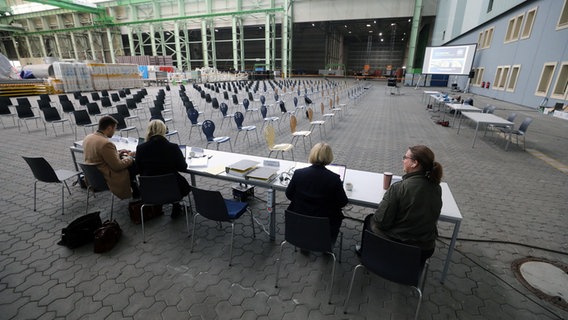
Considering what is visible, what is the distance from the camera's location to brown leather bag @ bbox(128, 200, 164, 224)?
11.4 ft

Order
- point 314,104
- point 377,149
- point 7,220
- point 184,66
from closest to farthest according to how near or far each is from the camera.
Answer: point 7,220, point 377,149, point 314,104, point 184,66

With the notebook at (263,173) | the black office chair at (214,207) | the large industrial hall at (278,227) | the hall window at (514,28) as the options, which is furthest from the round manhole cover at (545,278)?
the hall window at (514,28)

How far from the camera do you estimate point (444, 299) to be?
2.44m

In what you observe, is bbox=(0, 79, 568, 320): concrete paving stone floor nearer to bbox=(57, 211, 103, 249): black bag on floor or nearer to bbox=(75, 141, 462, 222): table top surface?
bbox=(57, 211, 103, 249): black bag on floor

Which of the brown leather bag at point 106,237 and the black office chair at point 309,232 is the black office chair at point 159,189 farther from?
the black office chair at point 309,232

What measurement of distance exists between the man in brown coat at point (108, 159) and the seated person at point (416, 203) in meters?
3.09

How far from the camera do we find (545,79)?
11938 mm

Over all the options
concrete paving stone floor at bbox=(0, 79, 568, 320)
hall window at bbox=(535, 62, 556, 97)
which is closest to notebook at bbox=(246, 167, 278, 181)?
concrete paving stone floor at bbox=(0, 79, 568, 320)

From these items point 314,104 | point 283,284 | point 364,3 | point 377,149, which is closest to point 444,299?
point 283,284

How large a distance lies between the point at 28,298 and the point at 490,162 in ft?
27.1

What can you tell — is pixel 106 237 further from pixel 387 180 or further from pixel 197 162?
pixel 387 180

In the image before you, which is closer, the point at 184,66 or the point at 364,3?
the point at 364,3

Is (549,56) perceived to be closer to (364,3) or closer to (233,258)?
(233,258)

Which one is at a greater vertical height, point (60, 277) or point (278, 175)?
point (278, 175)
